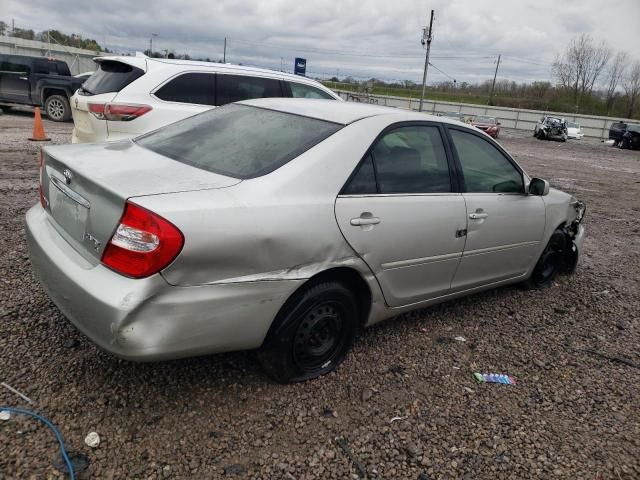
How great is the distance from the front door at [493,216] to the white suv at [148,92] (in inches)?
146

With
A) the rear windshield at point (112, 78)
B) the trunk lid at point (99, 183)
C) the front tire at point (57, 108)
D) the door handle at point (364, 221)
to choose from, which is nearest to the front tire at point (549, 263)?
the door handle at point (364, 221)

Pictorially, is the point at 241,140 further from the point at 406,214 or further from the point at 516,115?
the point at 516,115

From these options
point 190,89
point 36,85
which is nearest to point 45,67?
point 36,85

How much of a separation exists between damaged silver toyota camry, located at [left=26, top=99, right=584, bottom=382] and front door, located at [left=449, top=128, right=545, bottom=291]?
0.06 ft

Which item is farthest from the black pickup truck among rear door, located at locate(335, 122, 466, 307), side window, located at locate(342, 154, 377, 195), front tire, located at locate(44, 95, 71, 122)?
side window, located at locate(342, 154, 377, 195)

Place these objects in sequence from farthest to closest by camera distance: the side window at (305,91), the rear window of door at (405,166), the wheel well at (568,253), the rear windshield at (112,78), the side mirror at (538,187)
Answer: the side window at (305,91) < the rear windshield at (112,78) < the wheel well at (568,253) < the side mirror at (538,187) < the rear window of door at (405,166)

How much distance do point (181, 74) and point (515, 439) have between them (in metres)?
5.39

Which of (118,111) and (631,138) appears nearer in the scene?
(118,111)

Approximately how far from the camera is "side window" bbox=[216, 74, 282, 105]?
639 centimetres

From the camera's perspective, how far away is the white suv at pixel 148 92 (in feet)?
18.8

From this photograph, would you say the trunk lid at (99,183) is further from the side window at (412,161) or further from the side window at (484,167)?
the side window at (484,167)

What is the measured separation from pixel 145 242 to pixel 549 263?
13.2 ft

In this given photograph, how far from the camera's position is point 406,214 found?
2.98 meters

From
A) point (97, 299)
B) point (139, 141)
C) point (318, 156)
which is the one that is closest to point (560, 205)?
point (318, 156)
